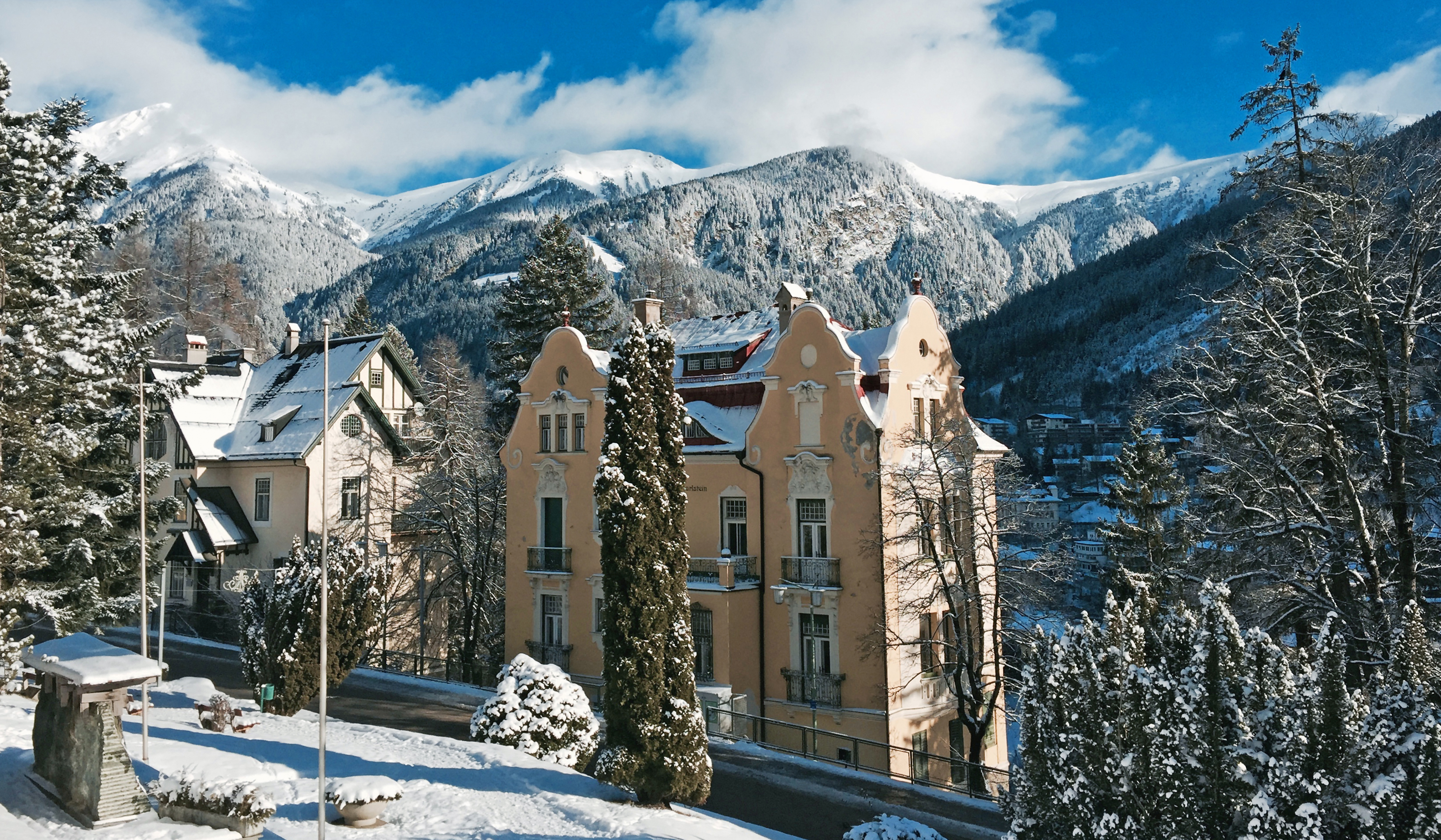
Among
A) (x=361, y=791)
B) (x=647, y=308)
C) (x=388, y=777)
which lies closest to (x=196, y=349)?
(x=647, y=308)

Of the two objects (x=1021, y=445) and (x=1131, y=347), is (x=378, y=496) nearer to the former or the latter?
(x=1021, y=445)

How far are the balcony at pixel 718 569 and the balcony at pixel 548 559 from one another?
16.8 feet

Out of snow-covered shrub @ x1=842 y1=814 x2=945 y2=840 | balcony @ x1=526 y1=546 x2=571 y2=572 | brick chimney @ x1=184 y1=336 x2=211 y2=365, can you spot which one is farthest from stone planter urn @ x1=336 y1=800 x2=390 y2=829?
brick chimney @ x1=184 y1=336 x2=211 y2=365

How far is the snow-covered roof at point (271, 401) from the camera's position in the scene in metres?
41.9

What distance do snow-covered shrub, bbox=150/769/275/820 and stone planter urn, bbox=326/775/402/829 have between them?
1.08 meters

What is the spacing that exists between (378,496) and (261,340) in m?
53.6

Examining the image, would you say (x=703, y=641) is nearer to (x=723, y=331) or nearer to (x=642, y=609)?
(x=642, y=609)

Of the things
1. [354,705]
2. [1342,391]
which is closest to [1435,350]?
[1342,391]

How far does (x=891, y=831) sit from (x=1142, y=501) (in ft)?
83.5

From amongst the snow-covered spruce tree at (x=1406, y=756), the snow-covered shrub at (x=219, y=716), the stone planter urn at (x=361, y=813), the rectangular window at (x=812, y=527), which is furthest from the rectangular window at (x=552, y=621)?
the snow-covered spruce tree at (x=1406, y=756)

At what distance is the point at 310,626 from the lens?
2341cm

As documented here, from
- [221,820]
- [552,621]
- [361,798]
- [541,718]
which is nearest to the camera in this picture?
[221,820]

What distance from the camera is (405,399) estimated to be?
154ft

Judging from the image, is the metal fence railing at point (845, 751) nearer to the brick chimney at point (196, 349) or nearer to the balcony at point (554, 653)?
the balcony at point (554, 653)
